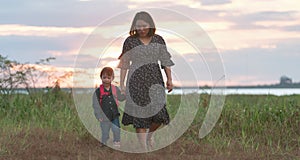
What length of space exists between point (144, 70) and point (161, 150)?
102cm

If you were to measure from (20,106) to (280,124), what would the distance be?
4.18 meters

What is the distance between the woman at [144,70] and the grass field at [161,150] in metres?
0.52

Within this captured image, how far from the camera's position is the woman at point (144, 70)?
6340 millimetres

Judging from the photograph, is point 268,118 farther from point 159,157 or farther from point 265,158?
point 159,157

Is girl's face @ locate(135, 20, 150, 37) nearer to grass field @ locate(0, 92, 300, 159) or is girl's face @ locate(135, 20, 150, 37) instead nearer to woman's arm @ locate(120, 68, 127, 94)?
woman's arm @ locate(120, 68, 127, 94)

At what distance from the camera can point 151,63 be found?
20.9ft

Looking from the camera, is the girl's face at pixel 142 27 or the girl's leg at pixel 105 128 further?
the girl's leg at pixel 105 128

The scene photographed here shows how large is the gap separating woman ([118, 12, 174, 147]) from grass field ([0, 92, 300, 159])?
52cm

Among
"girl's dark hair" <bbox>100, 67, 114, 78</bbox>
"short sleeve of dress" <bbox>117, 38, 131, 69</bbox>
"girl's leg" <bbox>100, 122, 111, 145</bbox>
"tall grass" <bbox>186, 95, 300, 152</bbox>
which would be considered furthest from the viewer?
"tall grass" <bbox>186, 95, 300, 152</bbox>

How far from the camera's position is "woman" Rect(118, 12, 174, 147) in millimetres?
6340

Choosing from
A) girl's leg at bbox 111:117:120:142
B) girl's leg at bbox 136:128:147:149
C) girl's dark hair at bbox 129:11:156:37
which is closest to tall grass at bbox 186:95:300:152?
girl's leg at bbox 136:128:147:149

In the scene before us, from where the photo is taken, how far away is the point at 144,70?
6363 millimetres

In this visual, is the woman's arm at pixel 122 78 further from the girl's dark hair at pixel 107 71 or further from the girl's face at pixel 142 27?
the girl's face at pixel 142 27

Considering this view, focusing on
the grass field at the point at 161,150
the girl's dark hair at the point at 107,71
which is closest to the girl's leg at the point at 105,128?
the grass field at the point at 161,150
